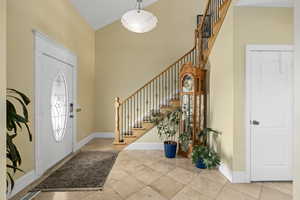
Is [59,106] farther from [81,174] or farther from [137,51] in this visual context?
[137,51]

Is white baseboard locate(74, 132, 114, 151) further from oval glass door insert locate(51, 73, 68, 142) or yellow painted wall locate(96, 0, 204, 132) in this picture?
oval glass door insert locate(51, 73, 68, 142)

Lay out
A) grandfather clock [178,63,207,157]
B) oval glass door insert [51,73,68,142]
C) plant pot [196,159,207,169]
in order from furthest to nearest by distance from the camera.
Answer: grandfather clock [178,63,207,157] < oval glass door insert [51,73,68,142] < plant pot [196,159,207,169]

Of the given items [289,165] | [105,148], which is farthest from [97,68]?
[289,165]

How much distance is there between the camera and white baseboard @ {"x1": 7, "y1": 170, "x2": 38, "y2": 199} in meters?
2.24

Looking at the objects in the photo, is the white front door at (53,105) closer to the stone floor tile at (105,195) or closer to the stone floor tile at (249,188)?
the stone floor tile at (105,195)

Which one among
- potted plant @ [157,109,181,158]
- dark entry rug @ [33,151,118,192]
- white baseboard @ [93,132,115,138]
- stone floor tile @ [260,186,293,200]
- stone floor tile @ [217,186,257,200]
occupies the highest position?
potted plant @ [157,109,181,158]

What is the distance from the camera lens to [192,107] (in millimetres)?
3711

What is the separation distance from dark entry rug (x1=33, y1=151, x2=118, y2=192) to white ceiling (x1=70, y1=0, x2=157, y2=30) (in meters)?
3.60

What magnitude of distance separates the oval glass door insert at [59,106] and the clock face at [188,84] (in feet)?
8.70

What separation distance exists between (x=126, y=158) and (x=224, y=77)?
101 inches

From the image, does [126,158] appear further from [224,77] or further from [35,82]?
[224,77]

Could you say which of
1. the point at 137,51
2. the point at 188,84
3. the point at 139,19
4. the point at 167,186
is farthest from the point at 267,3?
the point at 137,51

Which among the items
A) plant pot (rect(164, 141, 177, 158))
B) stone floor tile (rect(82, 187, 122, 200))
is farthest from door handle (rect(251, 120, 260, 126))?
stone floor tile (rect(82, 187, 122, 200))

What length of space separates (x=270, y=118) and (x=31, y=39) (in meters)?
3.89
